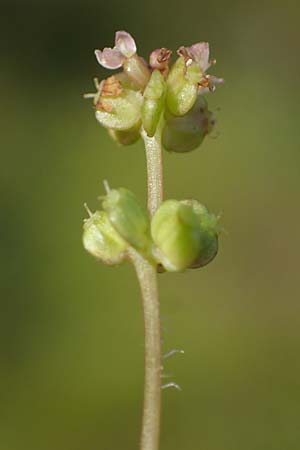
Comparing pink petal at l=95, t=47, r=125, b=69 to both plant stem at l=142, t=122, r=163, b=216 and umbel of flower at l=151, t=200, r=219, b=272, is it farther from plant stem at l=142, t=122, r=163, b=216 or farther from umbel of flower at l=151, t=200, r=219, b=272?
umbel of flower at l=151, t=200, r=219, b=272

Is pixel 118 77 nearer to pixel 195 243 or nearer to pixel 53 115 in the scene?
pixel 195 243

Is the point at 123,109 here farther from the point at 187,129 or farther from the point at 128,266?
the point at 128,266

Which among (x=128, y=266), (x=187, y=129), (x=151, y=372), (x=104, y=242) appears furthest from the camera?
(x=128, y=266)

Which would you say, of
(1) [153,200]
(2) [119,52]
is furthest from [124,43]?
(1) [153,200]

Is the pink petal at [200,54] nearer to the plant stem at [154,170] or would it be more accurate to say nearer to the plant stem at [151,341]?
the plant stem at [154,170]

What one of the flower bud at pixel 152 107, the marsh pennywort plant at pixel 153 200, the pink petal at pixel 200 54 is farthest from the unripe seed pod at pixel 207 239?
the pink petal at pixel 200 54
